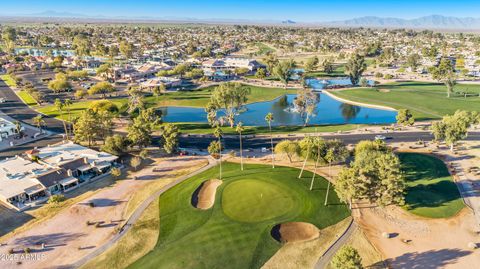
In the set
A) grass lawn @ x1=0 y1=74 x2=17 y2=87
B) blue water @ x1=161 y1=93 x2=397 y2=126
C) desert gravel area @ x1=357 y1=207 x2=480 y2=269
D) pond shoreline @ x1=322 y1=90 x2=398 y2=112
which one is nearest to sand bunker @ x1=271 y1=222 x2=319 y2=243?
desert gravel area @ x1=357 y1=207 x2=480 y2=269

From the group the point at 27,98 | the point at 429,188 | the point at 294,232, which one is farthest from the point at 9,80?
the point at 429,188

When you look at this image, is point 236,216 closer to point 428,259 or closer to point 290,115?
point 428,259

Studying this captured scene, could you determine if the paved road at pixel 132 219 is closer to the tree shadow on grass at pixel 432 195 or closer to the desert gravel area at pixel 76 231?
the desert gravel area at pixel 76 231

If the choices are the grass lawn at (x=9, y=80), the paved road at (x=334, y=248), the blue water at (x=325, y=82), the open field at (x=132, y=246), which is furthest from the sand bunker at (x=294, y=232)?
the grass lawn at (x=9, y=80)

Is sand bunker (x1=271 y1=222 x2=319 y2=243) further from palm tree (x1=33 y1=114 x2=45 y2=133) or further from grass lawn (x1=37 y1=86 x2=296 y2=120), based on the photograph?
grass lawn (x1=37 y1=86 x2=296 y2=120)

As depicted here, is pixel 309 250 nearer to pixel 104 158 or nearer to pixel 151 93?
pixel 104 158

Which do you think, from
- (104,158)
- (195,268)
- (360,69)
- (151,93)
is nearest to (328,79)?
(360,69)
